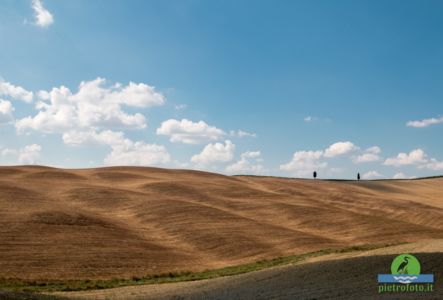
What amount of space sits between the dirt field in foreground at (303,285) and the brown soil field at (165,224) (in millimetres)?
5769

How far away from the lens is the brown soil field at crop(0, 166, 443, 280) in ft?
95.2

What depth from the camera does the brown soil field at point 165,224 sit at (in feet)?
95.2

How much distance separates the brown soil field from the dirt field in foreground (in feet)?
18.9

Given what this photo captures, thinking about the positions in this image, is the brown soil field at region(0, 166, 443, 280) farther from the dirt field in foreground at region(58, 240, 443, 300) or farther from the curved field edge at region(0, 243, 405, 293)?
the dirt field in foreground at region(58, 240, 443, 300)

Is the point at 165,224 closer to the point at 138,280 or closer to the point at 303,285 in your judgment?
the point at 138,280

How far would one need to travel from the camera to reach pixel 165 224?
38.9 metres

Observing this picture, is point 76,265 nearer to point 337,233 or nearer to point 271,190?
point 337,233

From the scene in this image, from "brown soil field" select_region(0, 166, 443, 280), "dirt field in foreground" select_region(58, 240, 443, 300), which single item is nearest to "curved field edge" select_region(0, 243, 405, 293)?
"brown soil field" select_region(0, 166, 443, 280)

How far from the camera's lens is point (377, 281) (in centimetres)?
1839

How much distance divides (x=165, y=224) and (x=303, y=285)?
21.2 metres

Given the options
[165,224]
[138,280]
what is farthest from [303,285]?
[165,224]

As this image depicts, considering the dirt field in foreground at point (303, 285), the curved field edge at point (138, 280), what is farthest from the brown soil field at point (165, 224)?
the dirt field in foreground at point (303, 285)

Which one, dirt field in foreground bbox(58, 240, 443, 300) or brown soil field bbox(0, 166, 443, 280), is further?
brown soil field bbox(0, 166, 443, 280)

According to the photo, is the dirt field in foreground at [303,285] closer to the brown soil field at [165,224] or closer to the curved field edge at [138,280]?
the curved field edge at [138,280]
